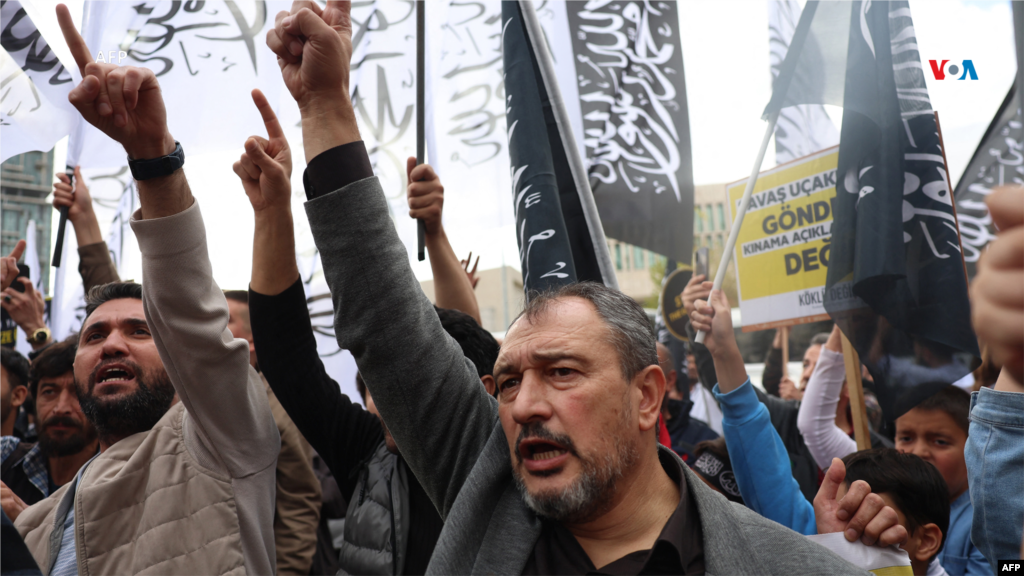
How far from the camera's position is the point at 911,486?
7.52 feet

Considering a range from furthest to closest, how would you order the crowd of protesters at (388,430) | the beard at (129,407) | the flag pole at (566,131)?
the flag pole at (566,131), the beard at (129,407), the crowd of protesters at (388,430)

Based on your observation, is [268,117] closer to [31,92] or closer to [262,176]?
[262,176]

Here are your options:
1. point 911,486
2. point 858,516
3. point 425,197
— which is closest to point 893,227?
point 911,486

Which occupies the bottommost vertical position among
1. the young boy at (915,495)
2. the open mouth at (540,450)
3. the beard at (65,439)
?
the young boy at (915,495)

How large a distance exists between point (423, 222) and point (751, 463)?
144cm

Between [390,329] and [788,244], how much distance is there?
2681 mm

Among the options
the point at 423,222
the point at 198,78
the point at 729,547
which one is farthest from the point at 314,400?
the point at 198,78

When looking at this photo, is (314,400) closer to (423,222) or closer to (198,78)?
(423,222)

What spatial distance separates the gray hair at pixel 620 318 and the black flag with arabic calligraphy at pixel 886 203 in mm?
1501

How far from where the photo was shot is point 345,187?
5.23 ft

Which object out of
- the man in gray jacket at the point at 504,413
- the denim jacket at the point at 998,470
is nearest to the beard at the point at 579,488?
the man in gray jacket at the point at 504,413

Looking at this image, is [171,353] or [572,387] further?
[171,353]

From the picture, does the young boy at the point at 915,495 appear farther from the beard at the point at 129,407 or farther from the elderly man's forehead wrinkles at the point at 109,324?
the elderly man's forehead wrinkles at the point at 109,324

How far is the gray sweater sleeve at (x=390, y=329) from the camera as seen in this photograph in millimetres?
1594
